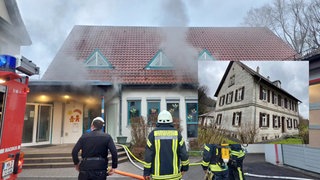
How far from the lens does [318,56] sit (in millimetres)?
2463

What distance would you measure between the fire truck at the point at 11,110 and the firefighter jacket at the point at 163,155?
174 cm

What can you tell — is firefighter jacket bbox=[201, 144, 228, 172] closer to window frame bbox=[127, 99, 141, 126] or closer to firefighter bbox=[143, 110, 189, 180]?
firefighter bbox=[143, 110, 189, 180]

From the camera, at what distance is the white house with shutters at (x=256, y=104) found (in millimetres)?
3183

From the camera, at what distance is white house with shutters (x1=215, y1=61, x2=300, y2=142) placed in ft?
10.4

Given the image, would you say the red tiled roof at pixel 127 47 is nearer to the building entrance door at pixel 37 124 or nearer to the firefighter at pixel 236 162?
the building entrance door at pixel 37 124

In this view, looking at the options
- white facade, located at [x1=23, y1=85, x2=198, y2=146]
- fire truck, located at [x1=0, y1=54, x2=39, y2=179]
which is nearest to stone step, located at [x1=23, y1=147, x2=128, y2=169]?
white facade, located at [x1=23, y1=85, x2=198, y2=146]

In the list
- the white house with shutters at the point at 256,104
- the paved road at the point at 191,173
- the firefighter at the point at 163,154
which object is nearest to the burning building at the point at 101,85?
the paved road at the point at 191,173

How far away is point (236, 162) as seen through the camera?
443cm

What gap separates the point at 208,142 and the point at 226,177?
96 centimetres

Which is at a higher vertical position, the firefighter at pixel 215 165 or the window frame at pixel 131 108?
the window frame at pixel 131 108

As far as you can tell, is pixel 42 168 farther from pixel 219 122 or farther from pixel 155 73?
pixel 219 122

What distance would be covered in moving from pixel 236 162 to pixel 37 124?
30.9ft

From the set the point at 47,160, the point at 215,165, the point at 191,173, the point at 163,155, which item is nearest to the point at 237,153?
the point at 215,165

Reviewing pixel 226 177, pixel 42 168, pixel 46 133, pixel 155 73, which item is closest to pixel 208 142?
pixel 226 177
